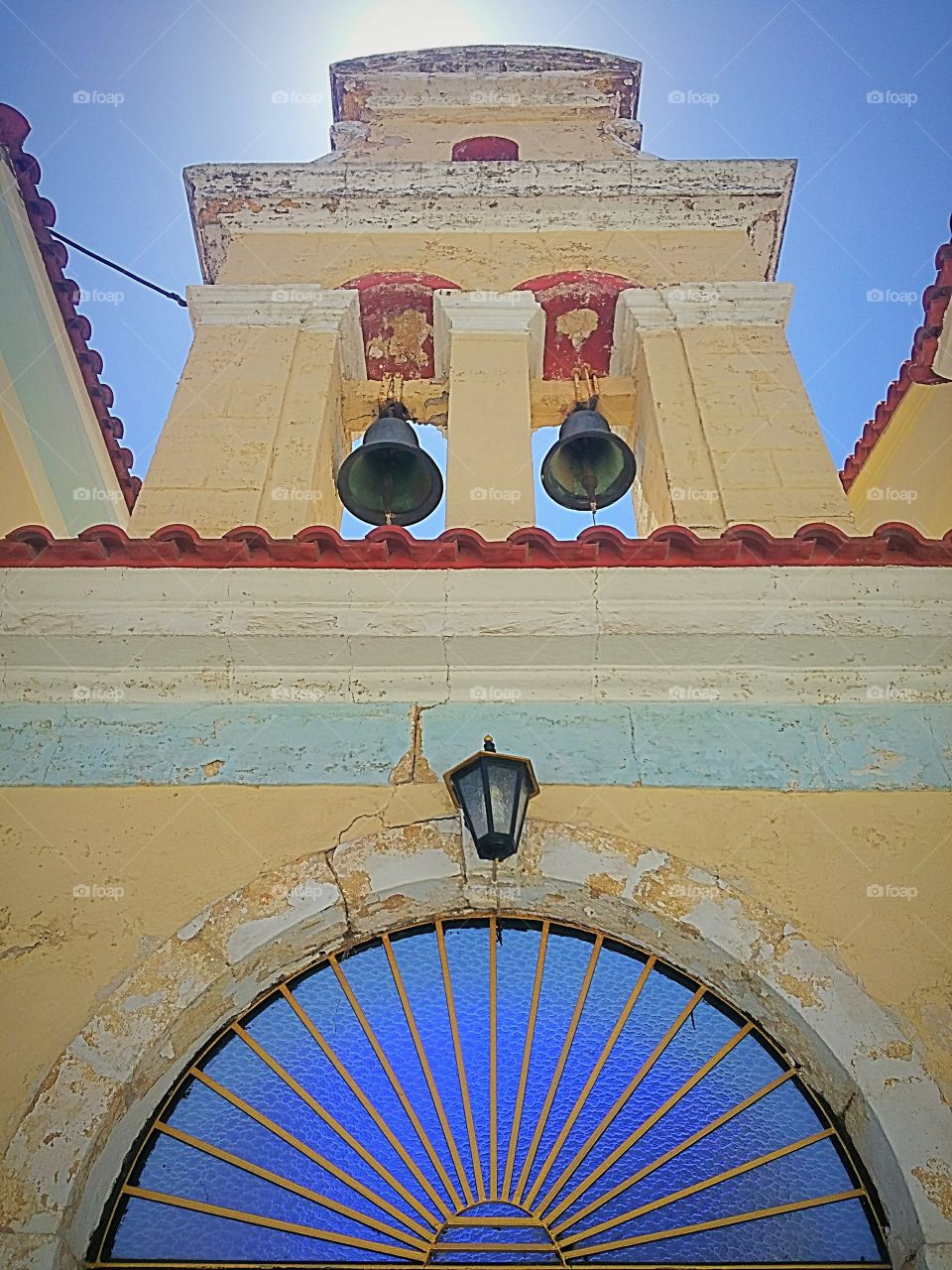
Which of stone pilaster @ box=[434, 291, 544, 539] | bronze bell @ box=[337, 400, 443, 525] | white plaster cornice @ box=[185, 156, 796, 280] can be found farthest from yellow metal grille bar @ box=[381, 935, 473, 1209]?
white plaster cornice @ box=[185, 156, 796, 280]

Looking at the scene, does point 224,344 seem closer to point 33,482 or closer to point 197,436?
point 197,436

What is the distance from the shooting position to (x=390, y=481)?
5.35 metres

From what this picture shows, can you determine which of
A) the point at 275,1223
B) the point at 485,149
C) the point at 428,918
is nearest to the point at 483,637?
the point at 428,918

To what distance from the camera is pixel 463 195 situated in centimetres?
773

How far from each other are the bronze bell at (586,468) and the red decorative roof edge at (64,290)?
3135 mm

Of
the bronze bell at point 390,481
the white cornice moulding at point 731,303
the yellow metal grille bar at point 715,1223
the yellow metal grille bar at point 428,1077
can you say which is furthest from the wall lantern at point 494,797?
Result: the white cornice moulding at point 731,303

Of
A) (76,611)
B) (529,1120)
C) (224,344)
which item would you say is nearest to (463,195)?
(224,344)

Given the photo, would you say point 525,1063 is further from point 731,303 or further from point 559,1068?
point 731,303

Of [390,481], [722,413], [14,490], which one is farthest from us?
[14,490]

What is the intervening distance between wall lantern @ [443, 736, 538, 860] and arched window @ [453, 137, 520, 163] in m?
7.82

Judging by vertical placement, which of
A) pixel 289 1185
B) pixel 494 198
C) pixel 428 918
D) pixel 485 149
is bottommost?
pixel 289 1185

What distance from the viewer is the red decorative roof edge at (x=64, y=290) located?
6.89 metres

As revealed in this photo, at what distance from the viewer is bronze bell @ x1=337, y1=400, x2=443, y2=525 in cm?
529

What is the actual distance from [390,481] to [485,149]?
226 inches
